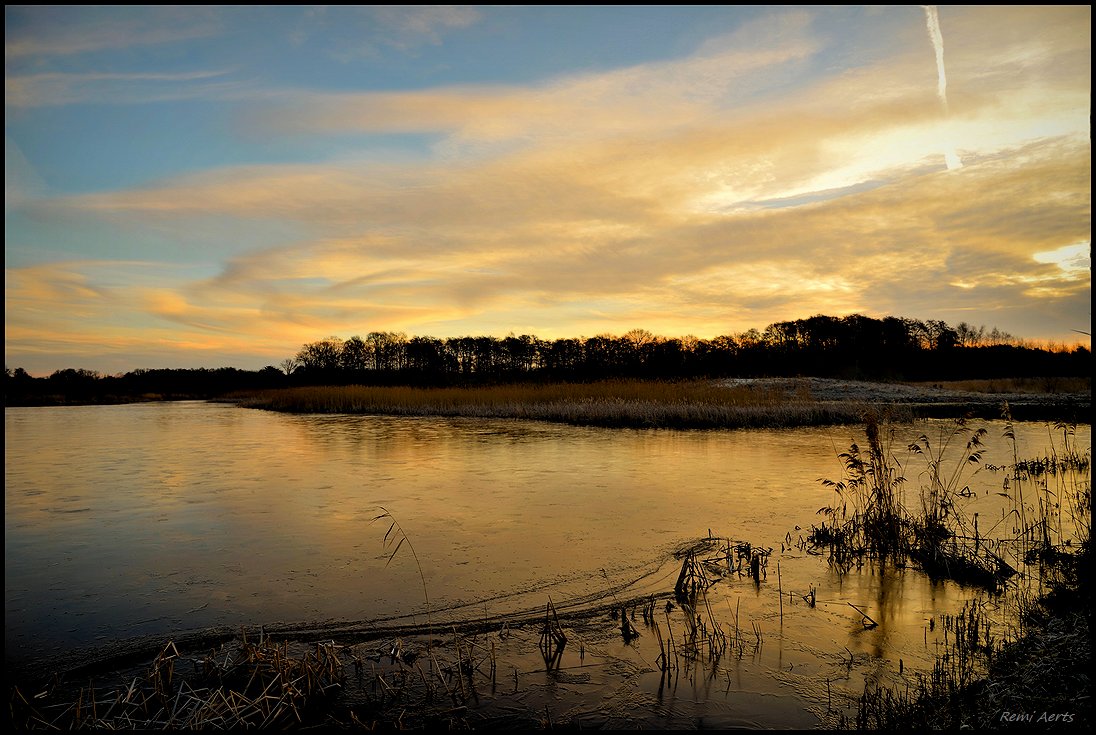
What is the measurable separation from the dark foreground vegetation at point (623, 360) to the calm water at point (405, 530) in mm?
34084

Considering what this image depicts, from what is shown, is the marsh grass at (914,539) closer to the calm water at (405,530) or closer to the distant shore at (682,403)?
the calm water at (405,530)

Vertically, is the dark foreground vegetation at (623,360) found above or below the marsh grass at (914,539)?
above

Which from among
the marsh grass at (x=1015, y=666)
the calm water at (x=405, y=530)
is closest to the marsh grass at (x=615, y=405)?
the calm water at (x=405, y=530)

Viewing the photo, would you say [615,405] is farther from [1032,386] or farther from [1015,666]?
[1032,386]

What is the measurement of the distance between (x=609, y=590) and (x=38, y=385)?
54.2 meters

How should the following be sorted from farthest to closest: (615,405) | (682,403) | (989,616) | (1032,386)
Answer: (1032,386) < (615,405) < (682,403) < (989,616)

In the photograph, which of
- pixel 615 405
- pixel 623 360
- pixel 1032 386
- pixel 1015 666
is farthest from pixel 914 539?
pixel 623 360

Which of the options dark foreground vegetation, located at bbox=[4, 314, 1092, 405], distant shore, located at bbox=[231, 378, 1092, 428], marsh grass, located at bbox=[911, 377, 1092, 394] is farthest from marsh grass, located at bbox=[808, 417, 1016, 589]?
dark foreground vegetation, located at bbox=[4, 314, 1092, 405]

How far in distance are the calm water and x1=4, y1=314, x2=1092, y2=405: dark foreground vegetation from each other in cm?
3408

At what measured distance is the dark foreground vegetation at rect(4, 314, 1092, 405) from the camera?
48000 millimetres

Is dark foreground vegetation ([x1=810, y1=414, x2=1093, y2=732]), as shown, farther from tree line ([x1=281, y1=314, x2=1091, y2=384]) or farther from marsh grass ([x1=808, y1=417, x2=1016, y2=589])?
tree line ([x1=281, y1=314, x2=1091, y2=384])

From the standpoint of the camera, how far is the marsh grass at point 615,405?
62.8 feet

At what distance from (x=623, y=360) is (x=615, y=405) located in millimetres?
35665

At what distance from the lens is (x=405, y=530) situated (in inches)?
267
